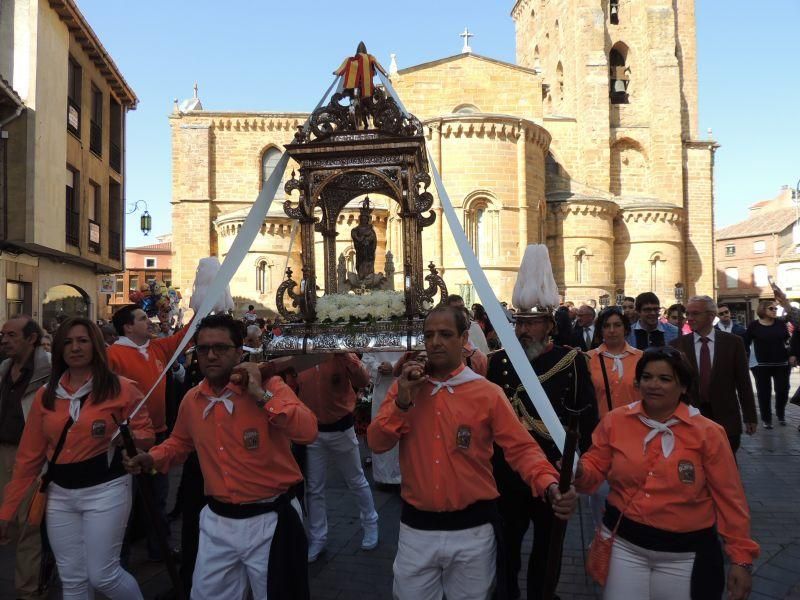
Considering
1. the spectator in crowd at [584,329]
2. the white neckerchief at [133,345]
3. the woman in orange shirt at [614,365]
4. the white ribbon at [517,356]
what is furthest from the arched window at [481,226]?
the white ribbon at [517,356]

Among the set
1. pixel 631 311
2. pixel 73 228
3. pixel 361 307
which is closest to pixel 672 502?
pixel 361 307

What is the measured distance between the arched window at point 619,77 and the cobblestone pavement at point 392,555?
35169 mm

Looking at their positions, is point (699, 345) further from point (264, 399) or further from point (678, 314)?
point (264, 399)

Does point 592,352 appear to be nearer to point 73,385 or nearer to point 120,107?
point 73,385

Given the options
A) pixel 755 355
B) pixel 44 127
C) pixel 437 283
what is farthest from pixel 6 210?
pixel 755 355

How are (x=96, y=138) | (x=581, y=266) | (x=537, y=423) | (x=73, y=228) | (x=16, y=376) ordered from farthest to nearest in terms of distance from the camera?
1. (x=581, y=266)
2. (x=96, y=138)
3. (x=73, y=228)
4. (x=16, y=376)
5. (x=537, y=423)

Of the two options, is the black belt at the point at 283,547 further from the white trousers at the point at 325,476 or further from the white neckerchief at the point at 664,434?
the white trousers at the point at 325,476

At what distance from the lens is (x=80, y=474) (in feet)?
11.2

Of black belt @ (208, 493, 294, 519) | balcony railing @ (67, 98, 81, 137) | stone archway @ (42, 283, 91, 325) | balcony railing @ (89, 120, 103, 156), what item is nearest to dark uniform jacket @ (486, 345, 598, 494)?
black belt @ (208, 493, 294, 519)

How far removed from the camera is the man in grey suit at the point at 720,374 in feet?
18.0

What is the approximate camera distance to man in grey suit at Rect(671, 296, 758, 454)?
18.0ft

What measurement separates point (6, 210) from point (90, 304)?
5.44 metres

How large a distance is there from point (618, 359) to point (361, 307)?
2.46m

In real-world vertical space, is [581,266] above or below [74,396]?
above
